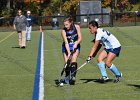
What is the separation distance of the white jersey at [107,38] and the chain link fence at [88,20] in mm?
35450

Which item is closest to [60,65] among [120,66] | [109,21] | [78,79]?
[120,66]

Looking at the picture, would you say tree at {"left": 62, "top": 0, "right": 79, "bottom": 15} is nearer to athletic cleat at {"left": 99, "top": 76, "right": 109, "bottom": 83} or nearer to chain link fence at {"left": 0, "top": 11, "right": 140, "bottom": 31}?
chain link fence at {"left": 0, "top": 11, "right": 140, "bottom": 31}

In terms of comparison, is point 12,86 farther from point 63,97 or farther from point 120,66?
point 120,66

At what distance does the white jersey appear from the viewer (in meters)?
11.8

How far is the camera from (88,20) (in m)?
49.9

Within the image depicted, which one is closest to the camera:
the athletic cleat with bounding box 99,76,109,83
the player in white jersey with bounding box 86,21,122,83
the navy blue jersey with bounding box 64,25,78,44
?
the player in white jersey with bounding box 86,21,122,83

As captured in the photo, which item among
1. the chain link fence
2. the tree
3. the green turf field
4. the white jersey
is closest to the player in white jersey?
the white jersey

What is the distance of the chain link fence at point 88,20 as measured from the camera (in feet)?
159

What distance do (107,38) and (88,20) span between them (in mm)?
38031

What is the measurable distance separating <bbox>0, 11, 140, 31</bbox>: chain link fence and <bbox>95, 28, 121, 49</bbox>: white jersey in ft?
116

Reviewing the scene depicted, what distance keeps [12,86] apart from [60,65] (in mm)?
4730

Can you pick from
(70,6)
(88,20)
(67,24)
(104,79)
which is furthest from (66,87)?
(70,6)

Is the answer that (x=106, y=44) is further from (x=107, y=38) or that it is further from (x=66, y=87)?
(x=66, y=87)

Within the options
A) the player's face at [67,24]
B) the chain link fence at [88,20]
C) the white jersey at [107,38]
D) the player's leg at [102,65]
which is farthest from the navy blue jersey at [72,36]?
the chain link fence at [88,20]
